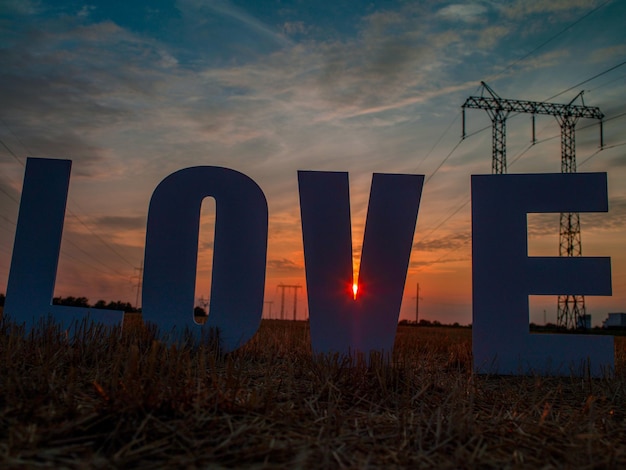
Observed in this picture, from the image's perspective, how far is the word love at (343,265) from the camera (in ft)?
24.4

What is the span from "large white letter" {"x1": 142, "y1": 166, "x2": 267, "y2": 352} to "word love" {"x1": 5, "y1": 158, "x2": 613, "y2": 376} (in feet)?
0.05

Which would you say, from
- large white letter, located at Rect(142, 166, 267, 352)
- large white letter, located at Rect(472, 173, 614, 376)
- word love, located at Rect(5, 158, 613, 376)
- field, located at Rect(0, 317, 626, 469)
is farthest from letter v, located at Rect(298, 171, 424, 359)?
field, located at Rect(0, 317, 626, 469)

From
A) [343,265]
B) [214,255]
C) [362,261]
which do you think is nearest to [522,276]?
[362,261]

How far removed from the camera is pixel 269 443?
3295 mm

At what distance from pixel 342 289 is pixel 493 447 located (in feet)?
13.3

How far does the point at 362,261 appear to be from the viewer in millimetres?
7422

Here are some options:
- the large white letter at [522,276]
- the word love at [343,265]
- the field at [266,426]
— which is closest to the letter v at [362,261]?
the word love at [343,265]

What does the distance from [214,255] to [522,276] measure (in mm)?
4531

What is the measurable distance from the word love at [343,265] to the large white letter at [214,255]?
1cm

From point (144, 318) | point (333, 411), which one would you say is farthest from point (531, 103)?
point (333, 411)

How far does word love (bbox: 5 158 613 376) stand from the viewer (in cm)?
744

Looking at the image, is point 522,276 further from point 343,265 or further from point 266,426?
point 266,426

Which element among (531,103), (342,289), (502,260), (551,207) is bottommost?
(342,289)

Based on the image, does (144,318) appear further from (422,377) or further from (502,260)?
(502,260)
